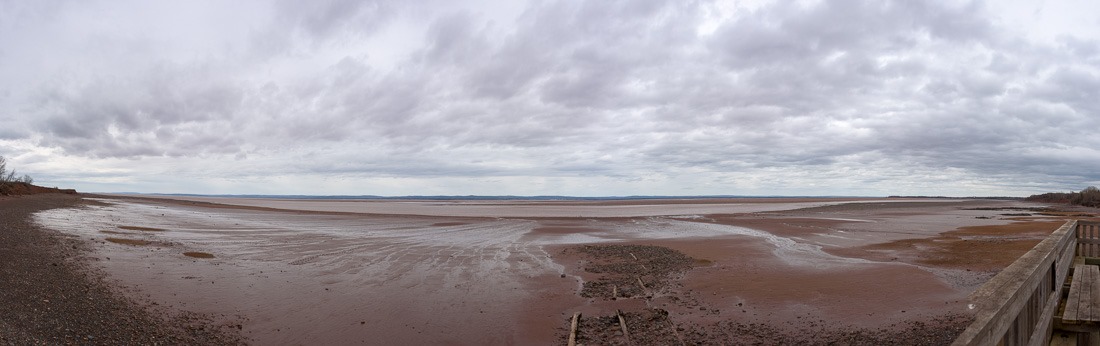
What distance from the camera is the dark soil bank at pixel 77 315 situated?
23.8 ft

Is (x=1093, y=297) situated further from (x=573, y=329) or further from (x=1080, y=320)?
(x=573, y=329)

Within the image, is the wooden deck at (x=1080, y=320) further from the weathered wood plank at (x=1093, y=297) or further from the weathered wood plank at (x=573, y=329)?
the weathered wood plank at (x=573, y=329)

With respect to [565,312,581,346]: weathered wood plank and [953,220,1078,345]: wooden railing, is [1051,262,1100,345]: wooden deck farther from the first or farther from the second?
[565,312,581,346]: weathered wood plank

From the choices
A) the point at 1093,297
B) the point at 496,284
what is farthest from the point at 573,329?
the point at 1093,297

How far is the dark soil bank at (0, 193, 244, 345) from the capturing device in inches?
285

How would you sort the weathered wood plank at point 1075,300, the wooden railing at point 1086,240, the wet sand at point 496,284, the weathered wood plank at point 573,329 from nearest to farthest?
the weathered wood plank at point 1075,300, the weathered wood plank at point 573,329, the wet sand at point 496,284, the wooden railing at point 1086,240

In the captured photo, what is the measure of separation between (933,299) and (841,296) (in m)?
1.69

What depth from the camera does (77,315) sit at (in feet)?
26.9

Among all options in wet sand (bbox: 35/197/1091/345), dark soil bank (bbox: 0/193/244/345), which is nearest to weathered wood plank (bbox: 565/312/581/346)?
wet sand (bbox: 35/197/1091/345)

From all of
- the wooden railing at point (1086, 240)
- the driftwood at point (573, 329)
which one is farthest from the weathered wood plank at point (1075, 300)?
the driftwood at point (573, 329)

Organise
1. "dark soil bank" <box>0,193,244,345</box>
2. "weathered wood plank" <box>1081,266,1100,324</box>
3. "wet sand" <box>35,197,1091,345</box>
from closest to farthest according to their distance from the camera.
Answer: "weathered wood plank" <box>1081,266,1100,324</box> < "dark soil bank" <box>0,193,244,345</box> < "wet sand" <box>35,197,1091,345</box>

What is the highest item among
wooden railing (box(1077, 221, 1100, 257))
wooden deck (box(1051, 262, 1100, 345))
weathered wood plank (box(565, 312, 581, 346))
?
wooden railing (box(1077, 221, 1100, 257))

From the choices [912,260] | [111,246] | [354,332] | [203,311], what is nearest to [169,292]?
[203,311]

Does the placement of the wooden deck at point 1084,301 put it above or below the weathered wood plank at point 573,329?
above
